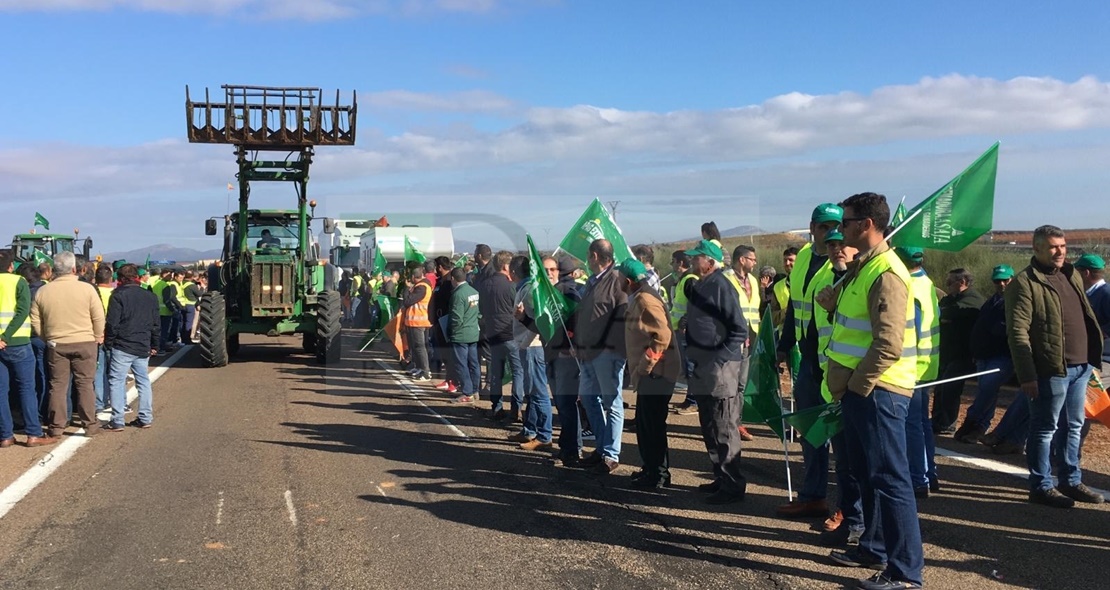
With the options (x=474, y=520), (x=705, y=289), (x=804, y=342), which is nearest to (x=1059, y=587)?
(x=804, y=342)

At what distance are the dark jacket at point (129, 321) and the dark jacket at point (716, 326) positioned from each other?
6.47 meters

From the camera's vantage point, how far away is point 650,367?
285 inches

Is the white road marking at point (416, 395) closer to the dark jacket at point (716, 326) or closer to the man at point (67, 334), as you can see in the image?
the dark jacket at point (716, 326)

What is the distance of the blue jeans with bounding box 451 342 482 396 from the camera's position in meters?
12.2

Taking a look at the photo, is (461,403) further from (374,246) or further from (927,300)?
(374,246)

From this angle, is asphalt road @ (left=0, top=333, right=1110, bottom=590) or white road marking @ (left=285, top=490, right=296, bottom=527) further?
white road marking @ (left=285, top=490, right=296, bottom=527)

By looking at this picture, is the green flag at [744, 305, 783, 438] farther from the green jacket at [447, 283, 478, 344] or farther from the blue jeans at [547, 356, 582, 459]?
the green jacket at [447, 283, 478, 344]

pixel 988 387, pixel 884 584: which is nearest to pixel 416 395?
pixel 988 387

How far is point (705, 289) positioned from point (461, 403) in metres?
5.84

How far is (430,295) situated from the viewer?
47.5ft

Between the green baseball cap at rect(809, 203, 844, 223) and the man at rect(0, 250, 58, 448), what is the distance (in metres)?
7.56

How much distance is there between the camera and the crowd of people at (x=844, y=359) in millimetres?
4973

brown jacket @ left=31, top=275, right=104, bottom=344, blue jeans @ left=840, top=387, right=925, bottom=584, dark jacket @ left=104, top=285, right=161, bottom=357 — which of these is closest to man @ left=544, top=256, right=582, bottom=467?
blue jeans @ left=840, top=387, right=925, bottom=584

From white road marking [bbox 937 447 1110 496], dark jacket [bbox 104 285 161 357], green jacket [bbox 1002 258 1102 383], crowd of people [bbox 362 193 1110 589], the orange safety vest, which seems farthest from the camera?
the orange safety vest
